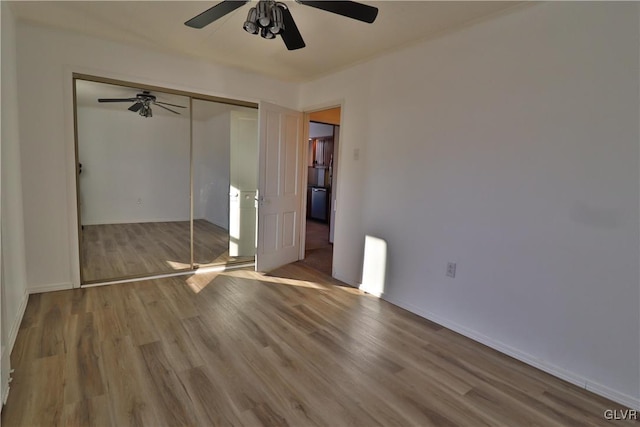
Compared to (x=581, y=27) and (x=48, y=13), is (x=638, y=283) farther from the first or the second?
(x=48, y=13)

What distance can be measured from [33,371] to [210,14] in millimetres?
2452

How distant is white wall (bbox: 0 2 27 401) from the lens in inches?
86.4

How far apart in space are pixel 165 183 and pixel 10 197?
2318mm

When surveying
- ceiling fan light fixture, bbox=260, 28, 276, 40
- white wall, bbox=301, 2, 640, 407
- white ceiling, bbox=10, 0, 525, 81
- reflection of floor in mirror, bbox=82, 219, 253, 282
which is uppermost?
white ceiling, bbox=10, 0, 525, 81

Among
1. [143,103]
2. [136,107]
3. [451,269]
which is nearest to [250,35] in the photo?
[143,103]

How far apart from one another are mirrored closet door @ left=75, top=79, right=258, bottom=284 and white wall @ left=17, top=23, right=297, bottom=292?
535 millimetres

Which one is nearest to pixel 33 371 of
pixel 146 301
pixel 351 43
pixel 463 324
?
pixel 146 301

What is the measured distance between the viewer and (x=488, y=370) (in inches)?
88.3

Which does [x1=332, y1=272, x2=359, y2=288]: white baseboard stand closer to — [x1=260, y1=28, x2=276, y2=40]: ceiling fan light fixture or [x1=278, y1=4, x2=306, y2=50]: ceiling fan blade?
[x1=278, y1=4, x2=306, y2=50]: ceiling fan blade

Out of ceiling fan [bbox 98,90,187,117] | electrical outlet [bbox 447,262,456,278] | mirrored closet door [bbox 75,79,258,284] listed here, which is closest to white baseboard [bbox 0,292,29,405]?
mirrored closet door [bbox 75,79,258,284]

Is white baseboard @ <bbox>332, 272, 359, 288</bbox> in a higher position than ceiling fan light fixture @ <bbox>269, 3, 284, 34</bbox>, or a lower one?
lower

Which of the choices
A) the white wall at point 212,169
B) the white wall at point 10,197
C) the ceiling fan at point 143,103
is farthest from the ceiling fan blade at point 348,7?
the white wall at point 212,169

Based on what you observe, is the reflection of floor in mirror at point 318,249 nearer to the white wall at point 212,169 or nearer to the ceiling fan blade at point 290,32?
the white wall at point 212,169

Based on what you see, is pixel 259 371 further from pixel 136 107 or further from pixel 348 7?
pixel 136 107
